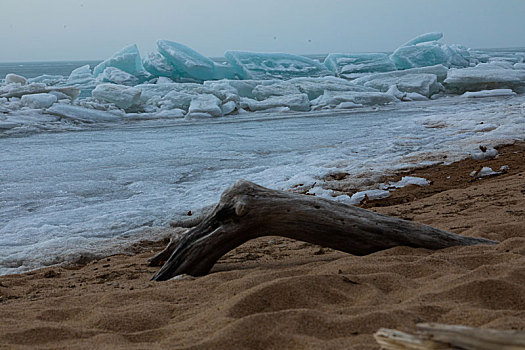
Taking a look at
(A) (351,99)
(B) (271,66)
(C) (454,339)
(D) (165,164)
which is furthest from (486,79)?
(C) (454,339)

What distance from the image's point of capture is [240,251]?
12.0ft

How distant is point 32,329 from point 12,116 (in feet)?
43.8

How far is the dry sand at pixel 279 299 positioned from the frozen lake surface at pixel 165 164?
3.98ft

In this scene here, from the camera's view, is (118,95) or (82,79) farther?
(82,79)

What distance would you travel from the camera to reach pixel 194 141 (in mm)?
10867

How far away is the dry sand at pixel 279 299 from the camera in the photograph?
1.80m

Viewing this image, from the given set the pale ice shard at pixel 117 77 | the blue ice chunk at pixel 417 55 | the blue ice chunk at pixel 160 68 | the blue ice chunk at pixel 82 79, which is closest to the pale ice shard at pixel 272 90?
the blue ice chunk at pixel 160 68

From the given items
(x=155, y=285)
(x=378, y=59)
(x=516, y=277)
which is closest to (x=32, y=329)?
(x=155, y=285)

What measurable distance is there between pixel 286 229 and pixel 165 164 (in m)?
5.53

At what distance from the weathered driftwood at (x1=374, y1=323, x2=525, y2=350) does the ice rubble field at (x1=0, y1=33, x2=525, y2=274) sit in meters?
3.34

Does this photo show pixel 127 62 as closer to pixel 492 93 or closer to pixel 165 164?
pixel 492 93

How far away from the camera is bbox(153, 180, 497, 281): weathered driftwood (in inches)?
112

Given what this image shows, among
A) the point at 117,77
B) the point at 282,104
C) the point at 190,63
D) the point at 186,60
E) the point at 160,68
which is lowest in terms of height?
the point at 282,104

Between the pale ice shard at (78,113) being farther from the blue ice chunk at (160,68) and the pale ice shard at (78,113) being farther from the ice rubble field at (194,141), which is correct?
the blue ice chunk at (160,68)
